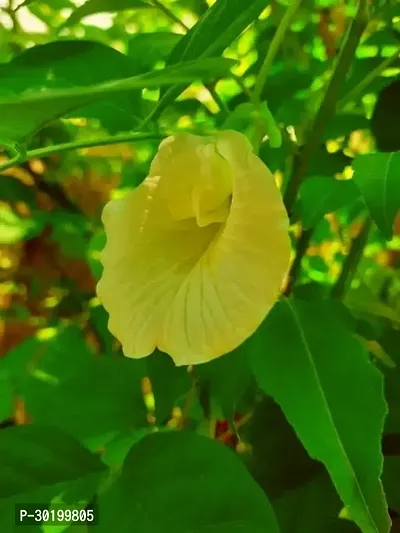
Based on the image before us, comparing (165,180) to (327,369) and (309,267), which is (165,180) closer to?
(327,369)

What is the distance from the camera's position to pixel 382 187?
0.24 meters

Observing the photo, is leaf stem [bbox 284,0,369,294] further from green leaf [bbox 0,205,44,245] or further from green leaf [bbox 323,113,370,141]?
green leaf [bbox 0,205,44,245]

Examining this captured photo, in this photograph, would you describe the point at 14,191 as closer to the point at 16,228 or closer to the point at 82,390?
the point at 16,228

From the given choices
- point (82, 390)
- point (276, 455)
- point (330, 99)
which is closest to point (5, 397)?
point (82, 390)

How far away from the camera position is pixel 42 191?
0.61m

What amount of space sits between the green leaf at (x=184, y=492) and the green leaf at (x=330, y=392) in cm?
5

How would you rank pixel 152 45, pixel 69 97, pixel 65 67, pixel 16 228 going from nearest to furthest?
1. pixel 69 97
2. pixel 65 67
3. pixel 152 45
4. pixel 16 228

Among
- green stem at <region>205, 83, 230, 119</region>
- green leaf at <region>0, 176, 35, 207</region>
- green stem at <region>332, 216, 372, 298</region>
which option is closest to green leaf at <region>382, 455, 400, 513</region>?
green stem at <region>332, 216, 372, 298</region>

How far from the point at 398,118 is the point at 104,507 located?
246 mm

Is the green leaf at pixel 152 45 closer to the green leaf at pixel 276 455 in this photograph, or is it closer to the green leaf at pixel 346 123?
the green leaf at pixel 346 123

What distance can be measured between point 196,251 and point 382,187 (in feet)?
0.25

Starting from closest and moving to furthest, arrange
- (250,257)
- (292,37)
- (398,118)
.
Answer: (250,257) → (398,118) → (292,37)

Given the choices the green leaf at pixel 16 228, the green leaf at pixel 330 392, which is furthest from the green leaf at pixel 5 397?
the green leaf at pixel 330 392

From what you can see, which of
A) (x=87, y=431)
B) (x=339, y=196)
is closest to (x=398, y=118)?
(x=339, y=196)
